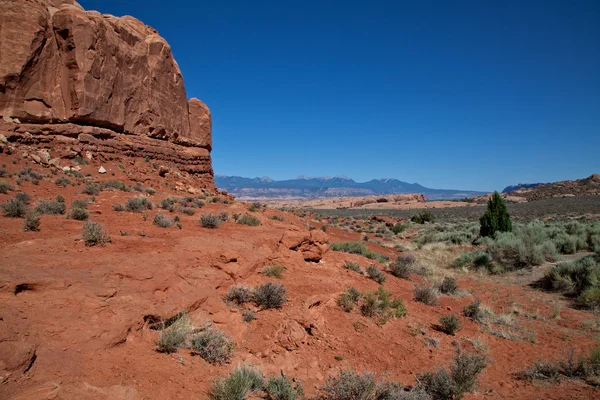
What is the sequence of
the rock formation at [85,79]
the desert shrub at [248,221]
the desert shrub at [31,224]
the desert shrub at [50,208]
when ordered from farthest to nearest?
the rock formation at [85,79] < the desert shrub at [248,221] < the desert shrub at [50,208] < the desert shrub at [31,224]

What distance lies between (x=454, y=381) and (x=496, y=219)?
63.2 feet

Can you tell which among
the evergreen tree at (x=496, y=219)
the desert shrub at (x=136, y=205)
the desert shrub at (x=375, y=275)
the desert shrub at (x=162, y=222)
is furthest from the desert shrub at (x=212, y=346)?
the evergreen tree at (x=496, y=219)

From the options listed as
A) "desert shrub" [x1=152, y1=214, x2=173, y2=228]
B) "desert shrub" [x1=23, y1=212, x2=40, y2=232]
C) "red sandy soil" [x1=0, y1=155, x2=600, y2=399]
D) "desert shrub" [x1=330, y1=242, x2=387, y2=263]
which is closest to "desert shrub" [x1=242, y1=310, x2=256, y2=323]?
"red sandy soil" [x1=0, y1=155, x2=600, y2=399]

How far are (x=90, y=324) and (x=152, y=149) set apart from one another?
21.0 meters

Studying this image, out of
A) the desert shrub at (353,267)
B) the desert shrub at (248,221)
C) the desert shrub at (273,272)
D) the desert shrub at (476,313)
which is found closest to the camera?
the desert shrub at (273,272)

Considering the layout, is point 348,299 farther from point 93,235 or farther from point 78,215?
point 78,215

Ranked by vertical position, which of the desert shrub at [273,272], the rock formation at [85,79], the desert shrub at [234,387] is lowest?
the desert shrub at [234,387]

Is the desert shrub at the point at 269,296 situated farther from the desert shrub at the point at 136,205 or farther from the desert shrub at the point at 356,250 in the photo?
the desert shrub at the point at 356,250

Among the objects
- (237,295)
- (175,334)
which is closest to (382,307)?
(237,295)

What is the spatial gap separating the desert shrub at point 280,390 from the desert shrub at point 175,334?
1492 millimetres

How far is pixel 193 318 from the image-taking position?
5.73m

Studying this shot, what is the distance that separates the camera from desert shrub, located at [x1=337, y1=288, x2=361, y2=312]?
7.75 m

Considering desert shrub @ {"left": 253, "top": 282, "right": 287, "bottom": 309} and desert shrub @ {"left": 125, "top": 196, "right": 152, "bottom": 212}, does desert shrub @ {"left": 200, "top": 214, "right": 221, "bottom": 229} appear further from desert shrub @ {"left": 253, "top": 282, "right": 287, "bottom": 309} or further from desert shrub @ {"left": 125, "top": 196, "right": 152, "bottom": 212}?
desert shrub @ {"left": 253, "top": 282, "right": 287, "bottom": 309}

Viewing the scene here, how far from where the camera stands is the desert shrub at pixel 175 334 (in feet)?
15.3
